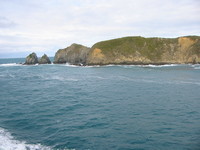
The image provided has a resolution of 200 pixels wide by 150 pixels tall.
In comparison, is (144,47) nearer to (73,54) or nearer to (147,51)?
(147,51)

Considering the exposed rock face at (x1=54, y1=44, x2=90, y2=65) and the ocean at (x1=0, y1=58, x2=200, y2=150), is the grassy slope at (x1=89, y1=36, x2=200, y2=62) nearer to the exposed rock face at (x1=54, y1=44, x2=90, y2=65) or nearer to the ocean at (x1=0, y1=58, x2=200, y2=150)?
the exposed rock face at (x1=54, y1=44, x2=90, y2=65)

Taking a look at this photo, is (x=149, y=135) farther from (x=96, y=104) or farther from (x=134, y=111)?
(x=96, y=104)

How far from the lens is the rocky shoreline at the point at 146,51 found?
331 feet

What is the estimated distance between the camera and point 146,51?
10556 cm

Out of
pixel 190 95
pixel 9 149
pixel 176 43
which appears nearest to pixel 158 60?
pixel 176 43

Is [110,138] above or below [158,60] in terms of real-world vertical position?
below

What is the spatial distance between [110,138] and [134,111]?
7.56m

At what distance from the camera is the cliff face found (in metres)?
101

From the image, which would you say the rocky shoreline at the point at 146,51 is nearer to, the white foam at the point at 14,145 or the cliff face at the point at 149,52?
the cliff face at the point at 149,52

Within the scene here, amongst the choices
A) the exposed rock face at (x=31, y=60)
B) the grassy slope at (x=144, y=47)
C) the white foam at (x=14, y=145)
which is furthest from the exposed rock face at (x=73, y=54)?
the white foam at (x=14, y=145)

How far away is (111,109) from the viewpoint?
23750 mm

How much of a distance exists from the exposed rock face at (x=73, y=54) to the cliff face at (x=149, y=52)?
13170 millimetres

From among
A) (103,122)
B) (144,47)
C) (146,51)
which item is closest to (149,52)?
(146,51)

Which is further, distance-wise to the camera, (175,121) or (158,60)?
(158,60)
